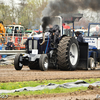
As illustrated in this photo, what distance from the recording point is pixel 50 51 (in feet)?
41.4

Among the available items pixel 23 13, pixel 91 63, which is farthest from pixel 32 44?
pixel 23 13

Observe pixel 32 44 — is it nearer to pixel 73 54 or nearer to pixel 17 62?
pixel 17 62

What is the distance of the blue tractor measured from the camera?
1216cm

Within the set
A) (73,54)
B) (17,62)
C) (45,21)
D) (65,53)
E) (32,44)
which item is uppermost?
(45,21)

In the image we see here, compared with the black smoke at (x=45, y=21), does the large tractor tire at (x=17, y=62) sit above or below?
below

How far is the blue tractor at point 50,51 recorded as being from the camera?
12.2 metres

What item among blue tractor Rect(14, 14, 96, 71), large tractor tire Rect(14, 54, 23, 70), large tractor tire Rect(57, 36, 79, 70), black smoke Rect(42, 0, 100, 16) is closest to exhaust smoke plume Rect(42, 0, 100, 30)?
black smoke Rect(42, 0, 100, 16)

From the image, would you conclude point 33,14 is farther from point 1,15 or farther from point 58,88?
point 58,88

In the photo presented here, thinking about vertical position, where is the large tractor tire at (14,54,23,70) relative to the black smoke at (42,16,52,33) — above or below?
below

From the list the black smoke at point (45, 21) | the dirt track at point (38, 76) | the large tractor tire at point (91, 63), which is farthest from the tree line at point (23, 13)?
the dirt track at point (38, 76)

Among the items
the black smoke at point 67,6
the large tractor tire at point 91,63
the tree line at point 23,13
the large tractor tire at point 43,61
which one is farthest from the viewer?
the tree line at point 23,13

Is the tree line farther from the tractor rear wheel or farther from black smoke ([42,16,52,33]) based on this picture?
black smoke ([42,16,52,33])

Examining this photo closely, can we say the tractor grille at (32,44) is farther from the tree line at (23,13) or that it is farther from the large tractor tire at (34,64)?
the tree line at (23,13)

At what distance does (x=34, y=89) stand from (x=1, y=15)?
3976 cm
